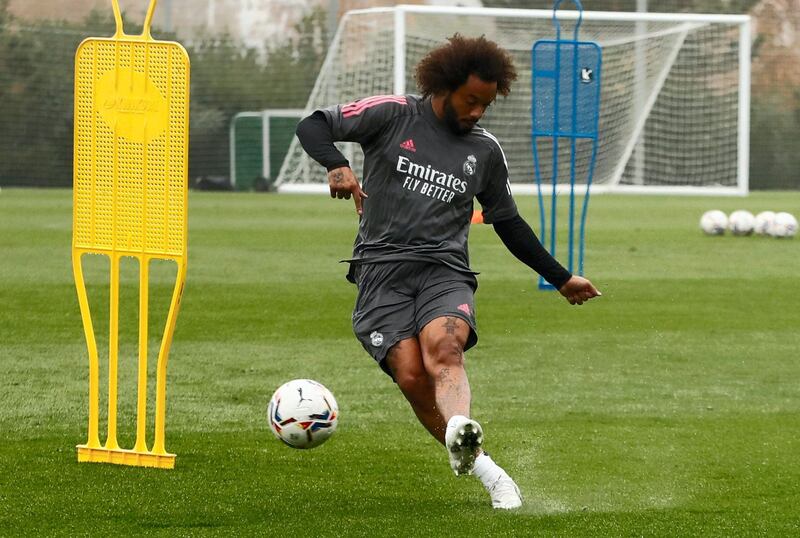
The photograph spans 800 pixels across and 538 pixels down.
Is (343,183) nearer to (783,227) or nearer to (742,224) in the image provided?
(783,227)

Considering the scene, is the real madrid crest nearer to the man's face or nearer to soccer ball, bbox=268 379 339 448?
the man's face

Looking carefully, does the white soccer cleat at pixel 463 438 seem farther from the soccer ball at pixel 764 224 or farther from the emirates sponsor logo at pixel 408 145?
the soccer ball at pixel 764 224

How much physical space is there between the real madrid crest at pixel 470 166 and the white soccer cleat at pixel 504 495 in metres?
1.27

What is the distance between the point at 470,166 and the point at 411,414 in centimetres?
243

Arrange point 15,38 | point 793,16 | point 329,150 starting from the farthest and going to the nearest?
point 793,16 → point 15,38 → point 329,150

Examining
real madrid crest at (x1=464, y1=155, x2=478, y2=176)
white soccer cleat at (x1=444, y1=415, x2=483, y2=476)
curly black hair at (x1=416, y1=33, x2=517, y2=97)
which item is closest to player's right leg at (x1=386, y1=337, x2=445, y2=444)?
white soccer cleat at (x1=444, y1=415, x2=483, y2=476)

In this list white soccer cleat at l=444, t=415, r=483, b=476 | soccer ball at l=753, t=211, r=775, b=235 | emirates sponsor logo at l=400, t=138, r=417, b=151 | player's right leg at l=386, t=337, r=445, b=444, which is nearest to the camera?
white soccer cleat at l=444, t=415, r=483, b=476

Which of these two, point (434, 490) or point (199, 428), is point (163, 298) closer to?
point (199, 428)

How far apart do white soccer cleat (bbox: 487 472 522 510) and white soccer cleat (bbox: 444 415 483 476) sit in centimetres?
49

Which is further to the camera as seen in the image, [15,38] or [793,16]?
[793,16]

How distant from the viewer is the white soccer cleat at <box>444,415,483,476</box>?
5.30 metres

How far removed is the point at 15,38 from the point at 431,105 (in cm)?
2801

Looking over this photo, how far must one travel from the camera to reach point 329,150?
593cm

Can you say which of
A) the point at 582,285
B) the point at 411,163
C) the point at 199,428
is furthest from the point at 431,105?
the point at 199,428
